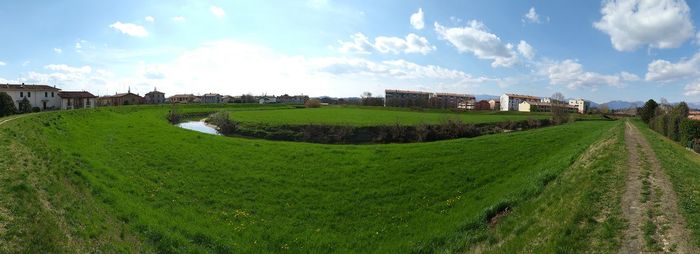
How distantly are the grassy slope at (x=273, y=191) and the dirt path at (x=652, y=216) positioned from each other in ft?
13.0

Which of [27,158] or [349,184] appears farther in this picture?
[349,184]

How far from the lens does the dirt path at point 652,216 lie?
29.0 ft

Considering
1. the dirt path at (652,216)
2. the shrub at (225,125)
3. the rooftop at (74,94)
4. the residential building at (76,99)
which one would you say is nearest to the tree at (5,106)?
the shrub at (225,125)

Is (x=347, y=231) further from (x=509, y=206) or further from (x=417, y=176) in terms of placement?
(x=417, y=176)

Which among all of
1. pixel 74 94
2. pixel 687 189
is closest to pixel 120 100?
pixel 74 94

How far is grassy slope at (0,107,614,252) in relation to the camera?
13.8 m

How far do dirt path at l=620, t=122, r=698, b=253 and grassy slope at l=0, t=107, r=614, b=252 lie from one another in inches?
155

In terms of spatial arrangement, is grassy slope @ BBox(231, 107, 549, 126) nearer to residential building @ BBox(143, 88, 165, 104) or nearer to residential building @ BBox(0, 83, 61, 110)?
residential building @ BBox(0, 83, 61, 110)

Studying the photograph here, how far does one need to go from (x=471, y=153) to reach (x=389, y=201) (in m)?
11.3

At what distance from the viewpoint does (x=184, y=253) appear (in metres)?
12.7

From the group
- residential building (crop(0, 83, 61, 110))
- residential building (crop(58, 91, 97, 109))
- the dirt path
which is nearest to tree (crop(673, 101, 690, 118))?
the dirt path

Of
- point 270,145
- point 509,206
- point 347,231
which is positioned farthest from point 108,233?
point 270,145

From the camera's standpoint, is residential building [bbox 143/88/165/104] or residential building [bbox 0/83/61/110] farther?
residential building [bbox 143/88/165/104]

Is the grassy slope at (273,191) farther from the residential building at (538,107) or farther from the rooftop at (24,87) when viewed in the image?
the residential building at (538,107)
